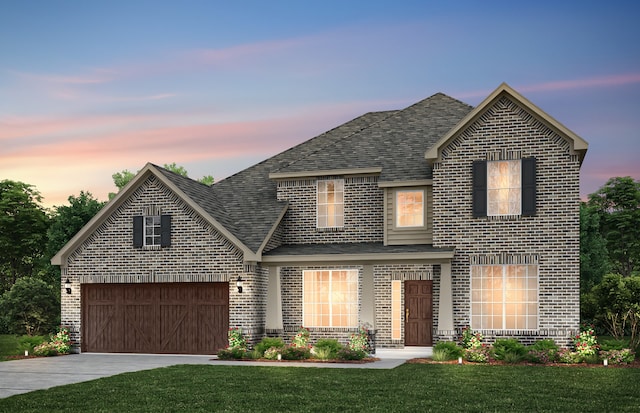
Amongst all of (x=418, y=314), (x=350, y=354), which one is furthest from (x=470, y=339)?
(x=350, y=354)

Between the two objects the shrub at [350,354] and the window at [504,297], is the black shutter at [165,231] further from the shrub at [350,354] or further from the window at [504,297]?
the window at [504,297]

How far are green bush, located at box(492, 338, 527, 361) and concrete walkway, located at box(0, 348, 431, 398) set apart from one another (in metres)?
2.56

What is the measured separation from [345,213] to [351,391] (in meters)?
11.2

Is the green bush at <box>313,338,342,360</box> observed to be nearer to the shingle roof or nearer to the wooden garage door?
the wooden garage door

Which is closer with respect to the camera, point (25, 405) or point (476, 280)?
point (25, 405)

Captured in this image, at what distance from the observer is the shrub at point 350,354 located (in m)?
20.4

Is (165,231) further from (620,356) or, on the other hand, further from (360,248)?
(620,356)

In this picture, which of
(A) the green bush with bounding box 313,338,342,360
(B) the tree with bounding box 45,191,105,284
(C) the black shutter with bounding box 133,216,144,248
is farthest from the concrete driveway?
(B) the tree with bounding box 45,191,105,284

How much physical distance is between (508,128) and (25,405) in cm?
1549

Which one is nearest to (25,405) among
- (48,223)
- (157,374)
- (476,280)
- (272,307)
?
(157,374)

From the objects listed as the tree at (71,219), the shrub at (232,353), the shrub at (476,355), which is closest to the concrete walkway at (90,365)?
the shrub at (232,353)

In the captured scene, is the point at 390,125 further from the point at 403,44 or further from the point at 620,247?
the point at 620,247

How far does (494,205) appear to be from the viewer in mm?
22344

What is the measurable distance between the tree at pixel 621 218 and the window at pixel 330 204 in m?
29.6
